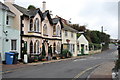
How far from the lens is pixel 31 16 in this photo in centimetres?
2533

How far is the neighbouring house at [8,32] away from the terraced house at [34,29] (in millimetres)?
725

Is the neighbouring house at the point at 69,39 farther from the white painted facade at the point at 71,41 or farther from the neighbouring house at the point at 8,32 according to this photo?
the neighbouring house at the point at 8,32

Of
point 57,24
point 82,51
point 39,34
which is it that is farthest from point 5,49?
point 82,51

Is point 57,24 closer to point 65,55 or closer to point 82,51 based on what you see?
point 65,55

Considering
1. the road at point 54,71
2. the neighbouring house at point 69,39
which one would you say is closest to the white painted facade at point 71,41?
the neighbouring house at point 69,39

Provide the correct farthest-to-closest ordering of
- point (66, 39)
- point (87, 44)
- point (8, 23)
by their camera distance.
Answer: point (87, 44) < point (66, 39) < point (8, 23)

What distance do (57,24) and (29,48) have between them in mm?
9606

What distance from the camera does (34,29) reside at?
85.8 ft

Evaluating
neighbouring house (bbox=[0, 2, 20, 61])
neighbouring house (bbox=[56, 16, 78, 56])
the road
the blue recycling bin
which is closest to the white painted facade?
neighbouring house (bbox=[56, 16, 78, 56])

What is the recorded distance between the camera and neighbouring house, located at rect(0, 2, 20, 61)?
2052 cm

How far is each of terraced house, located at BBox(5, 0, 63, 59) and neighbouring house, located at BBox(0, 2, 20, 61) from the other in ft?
2.38

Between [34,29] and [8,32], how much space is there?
5343 millimetres

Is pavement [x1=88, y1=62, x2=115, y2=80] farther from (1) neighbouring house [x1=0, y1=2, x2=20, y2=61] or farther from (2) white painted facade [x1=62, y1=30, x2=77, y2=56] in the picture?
(2) white painted facade [x1=62, y1=30, x2=77, y2=56]

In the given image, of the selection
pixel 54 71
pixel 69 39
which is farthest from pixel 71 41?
pixel 54 71
